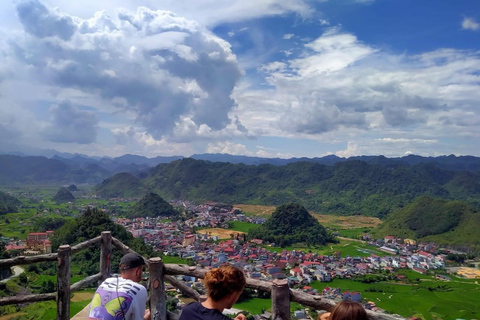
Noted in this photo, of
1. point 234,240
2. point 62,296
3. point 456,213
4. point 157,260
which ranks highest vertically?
point 157,260

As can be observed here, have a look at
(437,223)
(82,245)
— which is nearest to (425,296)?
(82,245)

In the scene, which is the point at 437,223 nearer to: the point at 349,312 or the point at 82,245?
the point at 82,245

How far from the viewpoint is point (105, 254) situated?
172 inches

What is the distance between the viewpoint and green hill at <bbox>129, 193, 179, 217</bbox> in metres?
63.1

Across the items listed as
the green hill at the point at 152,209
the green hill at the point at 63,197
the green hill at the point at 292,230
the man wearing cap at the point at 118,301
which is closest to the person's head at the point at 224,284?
the man wearing cap at the point at 118,301

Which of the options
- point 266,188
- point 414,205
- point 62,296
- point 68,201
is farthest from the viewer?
point 266,188

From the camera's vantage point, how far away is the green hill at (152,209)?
63062 millimetres

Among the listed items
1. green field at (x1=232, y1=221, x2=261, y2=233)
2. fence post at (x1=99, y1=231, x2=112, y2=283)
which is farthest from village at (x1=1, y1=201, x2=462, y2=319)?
fence post at (x1=99, y1=231, x2=112, y2=283)

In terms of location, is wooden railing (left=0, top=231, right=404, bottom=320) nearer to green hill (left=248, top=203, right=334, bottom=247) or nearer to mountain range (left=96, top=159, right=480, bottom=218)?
green hill (left=248, top=203, right=334, bottom=247)

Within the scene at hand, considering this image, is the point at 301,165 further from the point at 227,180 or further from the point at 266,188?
the point at 227,180

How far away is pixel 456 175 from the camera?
120812mm

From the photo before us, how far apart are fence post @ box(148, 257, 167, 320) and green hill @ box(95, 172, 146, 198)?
10186 centimetres

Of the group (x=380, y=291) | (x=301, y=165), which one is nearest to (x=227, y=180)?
(x=301, y=165)

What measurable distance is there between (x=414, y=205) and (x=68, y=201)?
7587 cm
